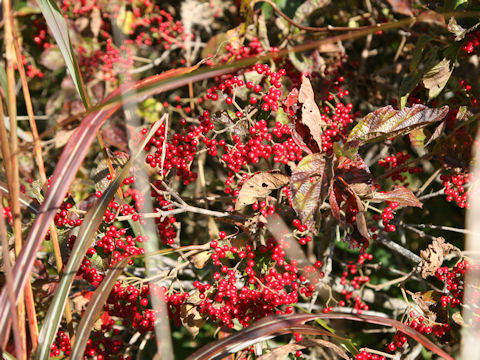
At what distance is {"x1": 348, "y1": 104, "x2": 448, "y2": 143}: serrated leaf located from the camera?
110 centimetres

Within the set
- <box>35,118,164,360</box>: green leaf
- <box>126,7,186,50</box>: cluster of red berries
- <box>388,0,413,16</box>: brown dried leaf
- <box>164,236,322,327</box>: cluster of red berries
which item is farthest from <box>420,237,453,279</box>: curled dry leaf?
<box>126,7,186,50</box>: cluster of red berries

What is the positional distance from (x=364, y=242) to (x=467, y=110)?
463 millimetres

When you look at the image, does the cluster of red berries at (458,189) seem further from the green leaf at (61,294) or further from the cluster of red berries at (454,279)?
the green leaf at (61,294)

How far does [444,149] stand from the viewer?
1.30m

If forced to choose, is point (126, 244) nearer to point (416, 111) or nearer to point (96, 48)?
point (416, 111)

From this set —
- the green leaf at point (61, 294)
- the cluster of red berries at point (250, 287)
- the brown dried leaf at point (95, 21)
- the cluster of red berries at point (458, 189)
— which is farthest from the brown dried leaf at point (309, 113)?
the brown dried leaf at point (95, 21)

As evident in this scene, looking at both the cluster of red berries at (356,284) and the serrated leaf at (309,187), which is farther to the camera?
the cluster of red berries at (356,284)

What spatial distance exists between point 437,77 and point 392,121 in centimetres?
31

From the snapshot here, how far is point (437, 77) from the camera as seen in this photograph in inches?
52.2

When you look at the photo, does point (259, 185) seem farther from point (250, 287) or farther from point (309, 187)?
point (250, 287)

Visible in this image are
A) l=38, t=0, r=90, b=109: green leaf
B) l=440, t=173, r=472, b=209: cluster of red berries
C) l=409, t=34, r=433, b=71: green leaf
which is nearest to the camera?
l=38, t=0, r=90, b=109: green leaf

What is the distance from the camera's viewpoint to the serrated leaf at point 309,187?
1.01m

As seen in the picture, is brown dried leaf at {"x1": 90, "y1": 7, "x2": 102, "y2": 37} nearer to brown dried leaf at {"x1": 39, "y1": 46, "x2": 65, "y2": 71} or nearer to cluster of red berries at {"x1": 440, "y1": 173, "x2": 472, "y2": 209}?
brown dried leaf at {"x1": 39, "y1": 46, "x2": 65, "y2": 71}

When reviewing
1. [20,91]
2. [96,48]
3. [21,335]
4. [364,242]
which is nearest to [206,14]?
[96,48]
